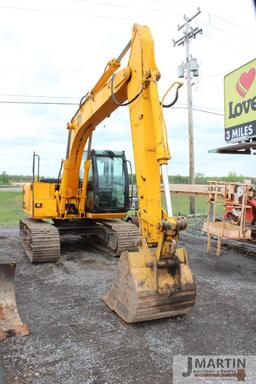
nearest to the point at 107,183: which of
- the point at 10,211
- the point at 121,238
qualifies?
the point at 121,238

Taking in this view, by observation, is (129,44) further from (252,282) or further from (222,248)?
(222,248)

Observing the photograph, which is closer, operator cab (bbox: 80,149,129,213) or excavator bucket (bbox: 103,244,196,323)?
excavator bucket (bbox: 103,244,196,323)

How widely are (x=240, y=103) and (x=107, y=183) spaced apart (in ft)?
16.0

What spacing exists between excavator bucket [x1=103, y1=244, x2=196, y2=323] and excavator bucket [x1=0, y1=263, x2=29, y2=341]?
1.25 m

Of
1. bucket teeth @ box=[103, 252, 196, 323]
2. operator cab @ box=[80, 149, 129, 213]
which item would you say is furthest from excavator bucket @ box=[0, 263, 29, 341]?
operator cab @ box=[80, 149, 129, 213]

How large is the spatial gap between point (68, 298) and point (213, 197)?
500cm

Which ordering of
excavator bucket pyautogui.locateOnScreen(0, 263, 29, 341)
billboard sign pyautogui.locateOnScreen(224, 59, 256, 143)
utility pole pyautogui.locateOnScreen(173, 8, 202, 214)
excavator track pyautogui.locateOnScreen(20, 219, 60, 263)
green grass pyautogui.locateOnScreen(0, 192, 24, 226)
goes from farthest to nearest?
1. utility pole pyautogui.locateOnScreen(173, 8, 202, 214)
2. green grass pyautogui.locateOnScreen(0, 192, 24, 226)
3. billboard sign pyautogui.locateOnScreen(224, 59, 256, 143)
4. excavator track pyautogui.locateOnScreen(20, 219, 60, 263)
5. excavator bucket pyautogui.locateOnScreen(0, 263, 29, 341)

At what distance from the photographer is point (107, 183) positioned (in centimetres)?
880

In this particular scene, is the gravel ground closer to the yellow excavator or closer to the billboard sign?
the yellow excavator

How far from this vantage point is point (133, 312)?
170 inches

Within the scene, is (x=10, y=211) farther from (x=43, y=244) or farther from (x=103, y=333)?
(x=103, y=333)

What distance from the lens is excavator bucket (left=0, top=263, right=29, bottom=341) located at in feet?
14.0

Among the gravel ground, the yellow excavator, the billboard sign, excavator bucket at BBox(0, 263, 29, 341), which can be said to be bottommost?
the gravel ground

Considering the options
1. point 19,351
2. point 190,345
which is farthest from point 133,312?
point 19,351
